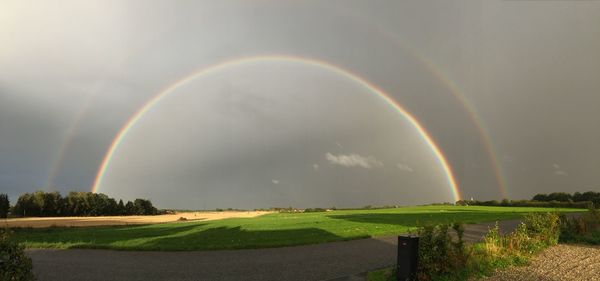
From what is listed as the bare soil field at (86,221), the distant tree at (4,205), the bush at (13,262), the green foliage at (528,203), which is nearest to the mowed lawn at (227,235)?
the bush at (13,262)

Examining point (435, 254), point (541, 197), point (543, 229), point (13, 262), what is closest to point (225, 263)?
point (435, 254)

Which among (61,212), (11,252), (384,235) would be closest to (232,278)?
(11,252)

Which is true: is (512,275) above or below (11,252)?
below

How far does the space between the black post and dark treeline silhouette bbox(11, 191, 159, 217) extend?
405 feet

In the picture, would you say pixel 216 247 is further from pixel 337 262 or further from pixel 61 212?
pixel 61 212

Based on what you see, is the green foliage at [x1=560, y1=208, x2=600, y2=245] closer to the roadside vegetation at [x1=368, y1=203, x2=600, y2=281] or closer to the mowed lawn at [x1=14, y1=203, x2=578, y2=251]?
the roadside vegetation at [x1=368, y1=203, x2=600, y2=281]

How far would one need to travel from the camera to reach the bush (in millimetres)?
9859

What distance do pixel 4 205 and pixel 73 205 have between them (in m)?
18.4

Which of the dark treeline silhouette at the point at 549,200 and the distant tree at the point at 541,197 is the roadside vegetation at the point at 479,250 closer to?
the dark treeline silhouette at the point at 549,200

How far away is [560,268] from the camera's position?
1527 cm

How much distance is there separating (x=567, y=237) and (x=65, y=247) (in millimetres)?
29517

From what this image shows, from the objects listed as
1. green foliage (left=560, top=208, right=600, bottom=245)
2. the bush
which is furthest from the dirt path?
the bush

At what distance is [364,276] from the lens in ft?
47.5

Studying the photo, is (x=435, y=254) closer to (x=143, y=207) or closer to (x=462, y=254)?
(x=462, y=254)
